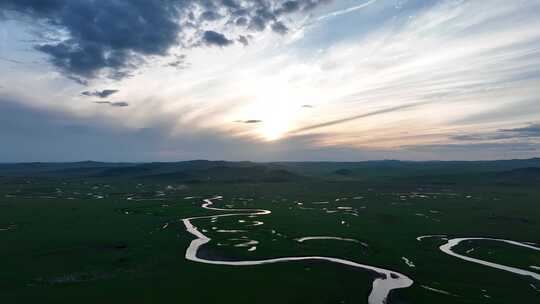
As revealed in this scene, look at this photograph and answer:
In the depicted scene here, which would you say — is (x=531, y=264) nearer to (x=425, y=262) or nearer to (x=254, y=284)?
(x=425, y=262)

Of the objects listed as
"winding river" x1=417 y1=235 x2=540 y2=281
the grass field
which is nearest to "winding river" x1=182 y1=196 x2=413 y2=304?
the grass field

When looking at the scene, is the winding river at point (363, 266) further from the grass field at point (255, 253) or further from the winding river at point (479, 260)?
the winding river at point (479, 260)

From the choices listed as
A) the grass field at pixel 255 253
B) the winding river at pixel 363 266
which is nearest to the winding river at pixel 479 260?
the grass field at pixel 255 253

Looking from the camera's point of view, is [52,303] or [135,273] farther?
[135,273]

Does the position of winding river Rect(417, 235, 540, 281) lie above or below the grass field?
below

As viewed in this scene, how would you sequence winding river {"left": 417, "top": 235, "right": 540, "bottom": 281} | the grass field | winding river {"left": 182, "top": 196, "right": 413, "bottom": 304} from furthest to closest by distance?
winding river {"left": 417, "top": 235, "right": 540, "bottom": 281} → winding river {"left": 182, "top": 196, "right": 413, "bottom": 304} → the grass field

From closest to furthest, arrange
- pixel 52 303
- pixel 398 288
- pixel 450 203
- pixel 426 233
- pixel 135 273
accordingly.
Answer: pixel 52 303
pixel 398 288
pixel 135 273
pixel 426 233
pixel 450 203

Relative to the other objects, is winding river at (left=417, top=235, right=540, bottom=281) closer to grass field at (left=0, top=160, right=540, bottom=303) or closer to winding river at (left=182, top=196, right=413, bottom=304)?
grass field at (left=0, top=160, right=540, bottom=303)

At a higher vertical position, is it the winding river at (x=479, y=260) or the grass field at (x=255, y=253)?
the grass field at (x=255, y=253)

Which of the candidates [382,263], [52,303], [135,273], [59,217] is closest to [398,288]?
[382,263]

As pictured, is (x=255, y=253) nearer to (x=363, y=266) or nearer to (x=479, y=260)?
(x=363, y=266)

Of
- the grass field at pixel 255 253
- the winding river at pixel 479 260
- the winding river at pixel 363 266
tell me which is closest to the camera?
the grass field at pixel 255 253
